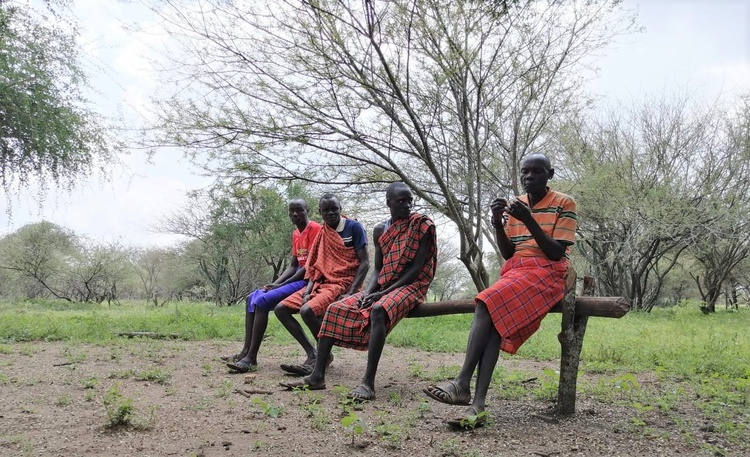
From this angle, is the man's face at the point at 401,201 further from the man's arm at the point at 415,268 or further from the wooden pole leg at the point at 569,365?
the wooden pole leg at the point at 569,365

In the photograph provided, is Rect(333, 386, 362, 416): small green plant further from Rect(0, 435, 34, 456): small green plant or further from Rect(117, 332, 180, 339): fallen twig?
Rect(117, 332, 180, 339): fallen twig

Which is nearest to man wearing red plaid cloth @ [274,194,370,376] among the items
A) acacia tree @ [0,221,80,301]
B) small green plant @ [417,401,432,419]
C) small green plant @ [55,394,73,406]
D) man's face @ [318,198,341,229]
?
man's face @ [318,198,341,229]

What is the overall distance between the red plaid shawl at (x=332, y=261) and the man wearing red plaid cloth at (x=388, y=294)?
516mm

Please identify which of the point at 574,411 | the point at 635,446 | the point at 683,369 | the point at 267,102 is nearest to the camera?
the point at 635,446

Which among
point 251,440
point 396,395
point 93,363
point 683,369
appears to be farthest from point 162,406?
point 683,369

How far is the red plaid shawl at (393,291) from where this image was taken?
13.7 feet

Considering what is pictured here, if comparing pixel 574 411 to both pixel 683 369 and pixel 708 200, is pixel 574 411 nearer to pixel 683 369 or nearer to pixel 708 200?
pixel 683 369

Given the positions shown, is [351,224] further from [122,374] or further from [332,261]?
[122,374]

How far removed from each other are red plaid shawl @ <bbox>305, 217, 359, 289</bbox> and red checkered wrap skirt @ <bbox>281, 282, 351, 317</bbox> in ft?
0.20

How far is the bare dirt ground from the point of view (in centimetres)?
283

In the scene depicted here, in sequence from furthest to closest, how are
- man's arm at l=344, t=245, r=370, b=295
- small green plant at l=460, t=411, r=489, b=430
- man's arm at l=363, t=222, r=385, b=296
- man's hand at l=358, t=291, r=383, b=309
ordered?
1. man's arm at l=344, t=245, r=370, b=295
2. man's arm at l=363, t=222, r=385, b=296
3. man's hand at l=358, t=291, r=383, b=309
4. small green plant at l=460, t=411, r=489, b=430

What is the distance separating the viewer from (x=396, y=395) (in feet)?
13.0

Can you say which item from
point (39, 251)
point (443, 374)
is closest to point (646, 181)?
point (443, 374)

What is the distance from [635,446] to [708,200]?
13140mm
